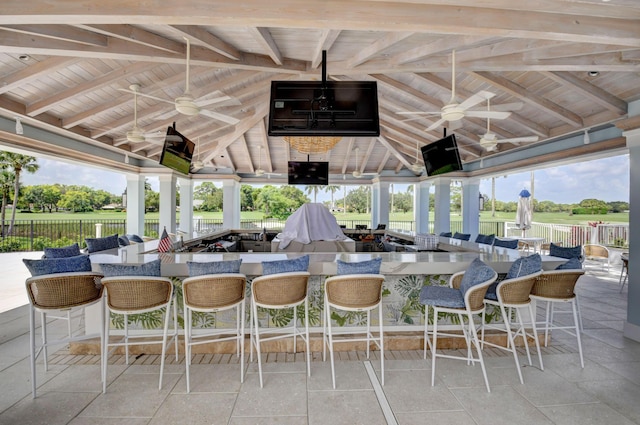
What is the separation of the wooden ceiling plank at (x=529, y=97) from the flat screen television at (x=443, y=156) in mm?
1307

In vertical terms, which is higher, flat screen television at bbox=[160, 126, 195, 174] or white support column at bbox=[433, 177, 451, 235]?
flat screen television at bbox=[160, 126, 195, 174]

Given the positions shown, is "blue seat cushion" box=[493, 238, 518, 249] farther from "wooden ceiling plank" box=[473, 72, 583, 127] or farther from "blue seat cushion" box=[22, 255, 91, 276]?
"blue seat cushion" box=[22, 255, 91, 276]

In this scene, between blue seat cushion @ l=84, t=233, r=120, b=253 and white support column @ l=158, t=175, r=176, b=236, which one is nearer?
blue seat cushion @ l=84, t=233, r=120, b=253

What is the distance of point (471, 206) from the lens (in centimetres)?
984

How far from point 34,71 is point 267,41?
3.01 meters

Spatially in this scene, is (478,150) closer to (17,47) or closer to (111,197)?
(17,47)

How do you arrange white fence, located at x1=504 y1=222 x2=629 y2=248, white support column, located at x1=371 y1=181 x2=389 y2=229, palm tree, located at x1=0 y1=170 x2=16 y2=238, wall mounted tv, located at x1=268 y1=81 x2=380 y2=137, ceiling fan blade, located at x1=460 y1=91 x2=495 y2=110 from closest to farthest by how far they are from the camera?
ceiling fan blade, located at x1=460 y1=91 x2=495 y2=110 < wall mounted tv, located at x1=268 y1=81 x2=380 y2=137 < white fence, located at x1=504 y1=222 x2=629 y2=248 < white support column, located at x1=371 y1=181 x2=389 y2=229 < palm tree, located at x1=0 y1=170 x2=16 y2=238

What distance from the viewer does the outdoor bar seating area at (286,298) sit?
249 centimetres

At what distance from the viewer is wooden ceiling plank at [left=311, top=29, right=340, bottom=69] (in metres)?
3.38

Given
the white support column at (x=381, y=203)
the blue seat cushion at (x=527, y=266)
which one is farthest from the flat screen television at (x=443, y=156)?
the white support column at (x=381, y=203)

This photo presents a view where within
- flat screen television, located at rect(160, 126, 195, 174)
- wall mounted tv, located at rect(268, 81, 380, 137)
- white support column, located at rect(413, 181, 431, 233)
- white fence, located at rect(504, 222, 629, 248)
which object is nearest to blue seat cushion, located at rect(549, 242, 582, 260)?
wall mounted tv, located at rect(268, 81, 380, 137)

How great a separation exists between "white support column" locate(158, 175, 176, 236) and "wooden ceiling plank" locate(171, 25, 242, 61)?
692 centimetres

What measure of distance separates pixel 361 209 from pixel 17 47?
107 feet

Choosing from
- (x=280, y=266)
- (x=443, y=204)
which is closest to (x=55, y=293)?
(x=280, y=266)
